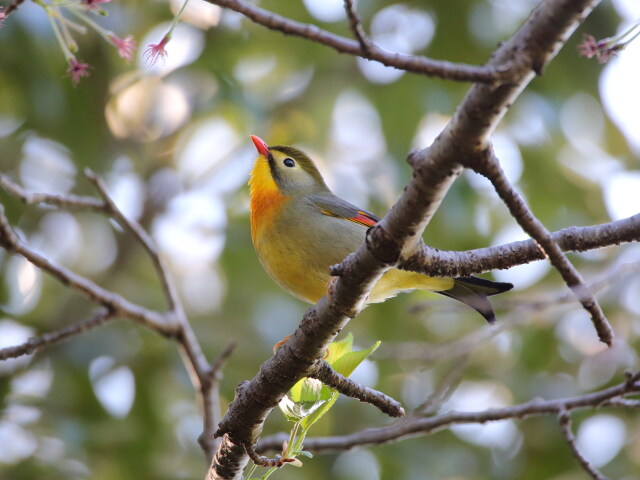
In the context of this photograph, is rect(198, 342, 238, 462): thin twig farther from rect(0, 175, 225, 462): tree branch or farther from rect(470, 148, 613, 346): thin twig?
rect(470, 148, 613, 346): thin twig

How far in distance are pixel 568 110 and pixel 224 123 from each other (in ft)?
9.38

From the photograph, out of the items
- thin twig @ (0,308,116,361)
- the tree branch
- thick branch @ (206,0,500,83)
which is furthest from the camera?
the tree branch

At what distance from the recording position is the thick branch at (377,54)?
156cm

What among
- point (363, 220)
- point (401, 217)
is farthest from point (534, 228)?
point (363, 220)

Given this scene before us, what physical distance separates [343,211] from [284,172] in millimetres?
704

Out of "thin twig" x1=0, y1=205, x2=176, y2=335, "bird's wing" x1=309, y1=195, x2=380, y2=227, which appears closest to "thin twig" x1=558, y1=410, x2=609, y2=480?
"bird's wing" x1=309, y1=195, x2=380, y2=227

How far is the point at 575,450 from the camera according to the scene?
302cm

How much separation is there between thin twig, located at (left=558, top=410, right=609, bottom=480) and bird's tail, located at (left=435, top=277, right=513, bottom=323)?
60 cm

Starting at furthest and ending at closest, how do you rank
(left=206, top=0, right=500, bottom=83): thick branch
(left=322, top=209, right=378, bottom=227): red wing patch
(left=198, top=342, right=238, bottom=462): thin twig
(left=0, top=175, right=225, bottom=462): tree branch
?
(left=322, top=209, right=378, bottom=227): red wing patch < (left=198, top=342, right=238, bottom=462): thin twig < (left=0, top=175, right=225, bottom=462): tree branch < (left=206, top=0, right=500, bottom=83): thick branch

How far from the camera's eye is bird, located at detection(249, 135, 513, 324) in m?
3.76

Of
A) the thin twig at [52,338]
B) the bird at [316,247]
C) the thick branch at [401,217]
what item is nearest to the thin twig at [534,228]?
the thick branch at [401,217]

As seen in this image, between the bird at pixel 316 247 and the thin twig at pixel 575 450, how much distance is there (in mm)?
634

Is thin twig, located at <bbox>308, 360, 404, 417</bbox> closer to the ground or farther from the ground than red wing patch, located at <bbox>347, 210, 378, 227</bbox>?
closer to the ground

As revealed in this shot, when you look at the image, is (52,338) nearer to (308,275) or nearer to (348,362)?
(308,275)
